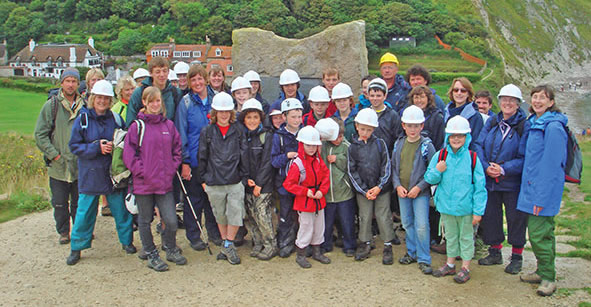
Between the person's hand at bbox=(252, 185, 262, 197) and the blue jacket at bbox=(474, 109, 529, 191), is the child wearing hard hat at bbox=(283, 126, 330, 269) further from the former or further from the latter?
the blue jacket at bbox=(474, 109, 529, 191)

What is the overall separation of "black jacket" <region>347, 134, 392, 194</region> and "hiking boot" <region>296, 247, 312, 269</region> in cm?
98

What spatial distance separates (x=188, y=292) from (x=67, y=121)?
2.76 meters

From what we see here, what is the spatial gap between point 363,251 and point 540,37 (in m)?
97.8

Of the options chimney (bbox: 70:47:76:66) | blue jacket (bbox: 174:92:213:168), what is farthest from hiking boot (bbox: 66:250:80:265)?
chimney (bbox: 70:47:76:66)

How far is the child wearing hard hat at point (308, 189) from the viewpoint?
5.37 meters

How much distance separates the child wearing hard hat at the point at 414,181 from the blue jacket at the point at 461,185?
0.79 feet

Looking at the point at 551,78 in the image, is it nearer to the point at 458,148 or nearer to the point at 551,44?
the point at 551,44

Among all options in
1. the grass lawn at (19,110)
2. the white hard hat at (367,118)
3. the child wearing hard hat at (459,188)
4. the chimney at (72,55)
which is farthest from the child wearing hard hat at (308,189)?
the chimney at (72,55)

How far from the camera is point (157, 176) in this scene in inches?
205

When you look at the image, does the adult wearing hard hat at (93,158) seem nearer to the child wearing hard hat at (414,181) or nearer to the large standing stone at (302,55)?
the child wearing hard hat at (414,181)

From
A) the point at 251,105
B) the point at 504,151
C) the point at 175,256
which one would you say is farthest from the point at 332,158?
the point at 175,256

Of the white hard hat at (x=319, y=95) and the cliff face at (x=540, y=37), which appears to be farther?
the cliff face at (x=540, y=37)

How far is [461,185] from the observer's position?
504 centimetres

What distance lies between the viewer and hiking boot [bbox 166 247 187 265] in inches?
219
